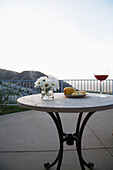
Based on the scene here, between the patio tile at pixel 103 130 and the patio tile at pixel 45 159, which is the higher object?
the patio tile at pixel 103 130

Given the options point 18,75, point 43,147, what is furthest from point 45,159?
point 18,75

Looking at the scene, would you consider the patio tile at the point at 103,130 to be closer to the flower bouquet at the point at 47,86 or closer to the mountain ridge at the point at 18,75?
the flower bouquet at the point at 47,86

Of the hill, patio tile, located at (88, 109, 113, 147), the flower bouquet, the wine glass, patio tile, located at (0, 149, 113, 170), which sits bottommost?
patio tile, located at (0, 149, 113, 170)

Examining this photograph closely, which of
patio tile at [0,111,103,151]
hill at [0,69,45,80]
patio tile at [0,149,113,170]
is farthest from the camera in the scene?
hill at [0,69,45,80]

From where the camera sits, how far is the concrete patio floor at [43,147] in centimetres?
168

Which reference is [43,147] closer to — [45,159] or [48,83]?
[45,159]

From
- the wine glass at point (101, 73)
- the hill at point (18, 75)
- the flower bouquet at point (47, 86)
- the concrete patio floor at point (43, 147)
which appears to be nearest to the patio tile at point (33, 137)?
the concrete patio floor at point (43, 147)

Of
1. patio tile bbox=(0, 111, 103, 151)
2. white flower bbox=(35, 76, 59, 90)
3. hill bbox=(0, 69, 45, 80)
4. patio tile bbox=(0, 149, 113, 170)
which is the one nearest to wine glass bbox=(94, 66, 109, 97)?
white flower bbox=(35, 76, 59, 90)

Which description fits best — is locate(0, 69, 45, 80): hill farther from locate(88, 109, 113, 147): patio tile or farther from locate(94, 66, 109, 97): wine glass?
locate(94, 66, 109, 97): wine glass

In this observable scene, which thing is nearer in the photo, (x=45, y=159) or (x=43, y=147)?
(x=45, y=159)

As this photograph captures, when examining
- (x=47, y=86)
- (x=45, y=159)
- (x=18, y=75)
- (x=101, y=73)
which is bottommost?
(x=45, y=159)

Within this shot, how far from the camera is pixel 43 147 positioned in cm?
210

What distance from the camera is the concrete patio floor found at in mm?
1685

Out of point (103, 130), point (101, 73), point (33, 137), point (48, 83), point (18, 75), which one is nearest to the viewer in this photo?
point (48, 83)
